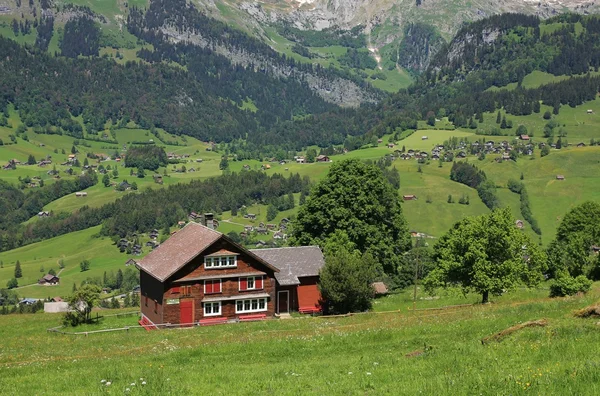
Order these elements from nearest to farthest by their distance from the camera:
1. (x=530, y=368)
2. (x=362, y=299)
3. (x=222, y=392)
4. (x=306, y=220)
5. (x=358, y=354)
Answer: (x=530, y=368)
(x=222, y=392)
(x=358, y=354)
(x=362, y=299)
(x=306, y=220)

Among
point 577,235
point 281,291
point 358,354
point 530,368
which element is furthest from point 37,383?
point 577,235

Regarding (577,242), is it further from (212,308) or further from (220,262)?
(212,308)

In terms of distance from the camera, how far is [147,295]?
62.6m


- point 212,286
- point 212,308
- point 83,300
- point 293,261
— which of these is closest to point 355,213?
point 293,261

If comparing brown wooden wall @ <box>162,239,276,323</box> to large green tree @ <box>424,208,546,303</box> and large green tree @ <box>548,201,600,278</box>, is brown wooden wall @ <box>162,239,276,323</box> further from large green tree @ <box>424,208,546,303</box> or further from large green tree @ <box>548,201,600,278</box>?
large green tree @ <box>548,201,600,278</box>

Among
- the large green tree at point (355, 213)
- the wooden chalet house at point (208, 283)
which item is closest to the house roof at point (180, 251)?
the wooden chalet house at point (208, 283)

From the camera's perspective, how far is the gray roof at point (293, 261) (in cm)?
6392

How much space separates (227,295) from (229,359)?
30.7m

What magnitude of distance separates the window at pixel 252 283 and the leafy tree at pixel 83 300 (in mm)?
12974

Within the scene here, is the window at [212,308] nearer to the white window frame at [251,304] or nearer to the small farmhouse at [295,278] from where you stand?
the white window frame at [251,304]

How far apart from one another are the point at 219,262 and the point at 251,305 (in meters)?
5.07

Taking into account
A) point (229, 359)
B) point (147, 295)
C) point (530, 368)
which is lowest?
point (147, 295)

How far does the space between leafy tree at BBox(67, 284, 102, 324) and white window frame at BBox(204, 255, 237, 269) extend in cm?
995

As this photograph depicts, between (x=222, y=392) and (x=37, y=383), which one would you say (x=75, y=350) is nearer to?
(x=37, y=383)
